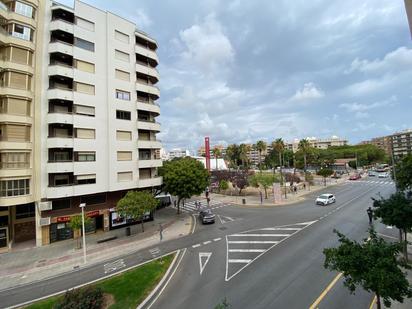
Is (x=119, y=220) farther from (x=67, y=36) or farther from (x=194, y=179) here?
(x=67, y=36)

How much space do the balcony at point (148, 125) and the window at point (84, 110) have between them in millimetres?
6075

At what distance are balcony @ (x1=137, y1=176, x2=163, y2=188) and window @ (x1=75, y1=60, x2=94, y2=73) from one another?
598 inches

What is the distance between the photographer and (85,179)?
88.1 ft

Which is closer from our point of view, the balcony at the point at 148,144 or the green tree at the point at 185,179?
the green tree at the point at 185,179

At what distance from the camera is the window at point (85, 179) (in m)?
26.4

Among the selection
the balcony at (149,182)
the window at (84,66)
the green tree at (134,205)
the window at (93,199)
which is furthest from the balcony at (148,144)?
the window at (84,66)

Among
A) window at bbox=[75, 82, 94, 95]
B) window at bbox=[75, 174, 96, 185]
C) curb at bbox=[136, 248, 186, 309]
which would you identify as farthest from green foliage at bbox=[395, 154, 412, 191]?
window at bbox=[75, 82, 94, 95]

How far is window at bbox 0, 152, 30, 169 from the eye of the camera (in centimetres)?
2247

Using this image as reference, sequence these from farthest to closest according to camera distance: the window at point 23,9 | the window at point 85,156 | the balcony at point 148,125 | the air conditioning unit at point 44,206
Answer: the balcony at point 148,125 → the window at point 85,156 → the air conditioning unit at point 44,206 → the window at point 23,9

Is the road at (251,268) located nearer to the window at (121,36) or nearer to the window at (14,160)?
the window at (14,160)

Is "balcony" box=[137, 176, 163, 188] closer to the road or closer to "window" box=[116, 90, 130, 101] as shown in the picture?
the road

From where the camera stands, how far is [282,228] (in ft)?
82.0

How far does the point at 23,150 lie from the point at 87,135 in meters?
Result: 6.25

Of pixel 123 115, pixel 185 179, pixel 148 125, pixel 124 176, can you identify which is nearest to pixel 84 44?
pixel 123 115
